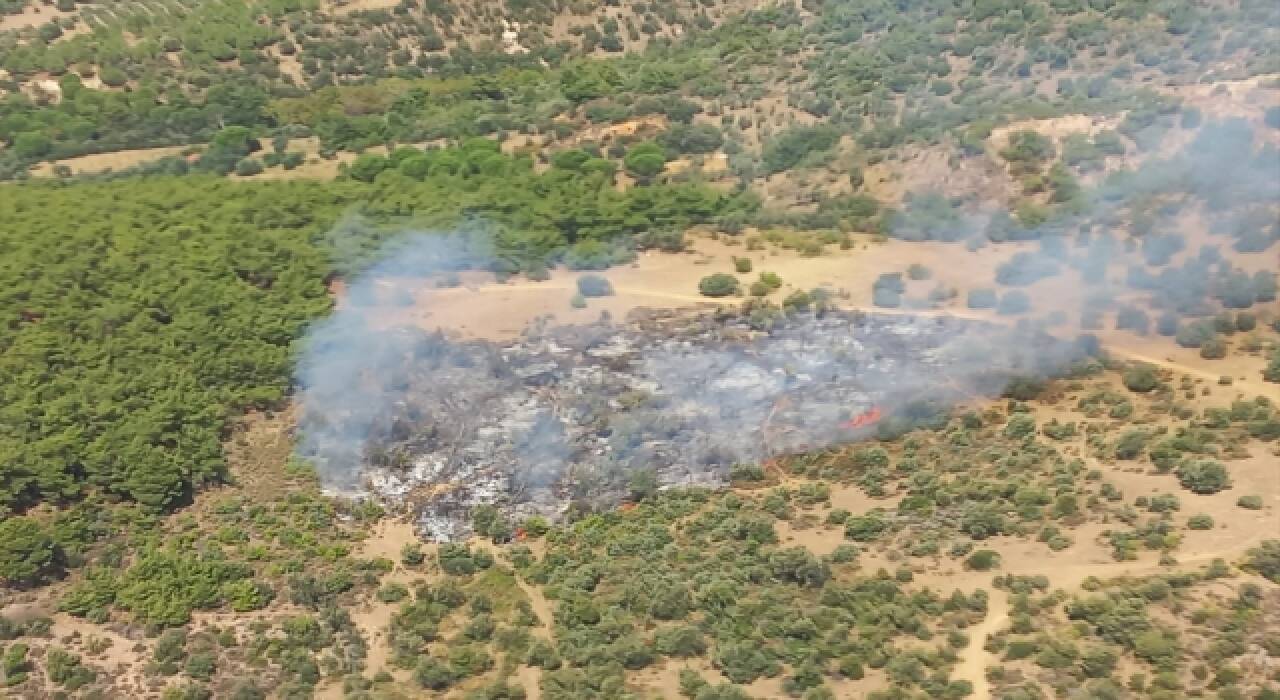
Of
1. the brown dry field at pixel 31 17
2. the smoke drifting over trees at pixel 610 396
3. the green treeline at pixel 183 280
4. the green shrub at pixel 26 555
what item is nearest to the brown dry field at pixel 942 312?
the smoke drifting over trees at pixel 610 396

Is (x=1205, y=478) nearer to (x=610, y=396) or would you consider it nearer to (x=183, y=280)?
(x=610, y=396)

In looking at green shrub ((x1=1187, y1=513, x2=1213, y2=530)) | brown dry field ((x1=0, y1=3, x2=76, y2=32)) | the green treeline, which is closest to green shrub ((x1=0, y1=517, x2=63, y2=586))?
the green treeline

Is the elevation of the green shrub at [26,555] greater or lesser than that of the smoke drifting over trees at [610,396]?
lesser

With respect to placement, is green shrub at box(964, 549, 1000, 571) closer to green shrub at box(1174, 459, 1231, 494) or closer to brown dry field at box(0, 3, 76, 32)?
green shrub at box(1174, 459, 1231, 494)

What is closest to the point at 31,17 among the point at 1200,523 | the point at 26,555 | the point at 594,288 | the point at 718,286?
the point at 594,288

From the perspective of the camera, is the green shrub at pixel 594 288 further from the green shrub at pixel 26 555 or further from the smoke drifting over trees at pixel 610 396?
the green shrub at pixel 26 555
